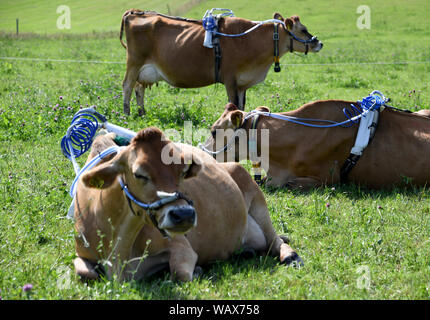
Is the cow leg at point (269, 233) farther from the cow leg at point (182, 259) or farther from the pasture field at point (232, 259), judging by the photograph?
the cow leg at point (182, 259)

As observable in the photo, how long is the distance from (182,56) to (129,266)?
24.0 ft

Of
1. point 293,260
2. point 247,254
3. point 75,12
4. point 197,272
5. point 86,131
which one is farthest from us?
point 75,12

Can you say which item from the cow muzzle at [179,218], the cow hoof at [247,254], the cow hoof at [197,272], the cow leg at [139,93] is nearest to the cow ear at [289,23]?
the cow leg at [139,93]

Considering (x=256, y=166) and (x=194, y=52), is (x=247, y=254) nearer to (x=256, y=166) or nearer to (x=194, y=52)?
(x=256, y=166)

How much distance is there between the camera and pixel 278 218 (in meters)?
5.88

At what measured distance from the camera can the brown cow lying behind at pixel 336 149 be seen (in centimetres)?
704

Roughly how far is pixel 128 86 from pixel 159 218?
7.70 metres

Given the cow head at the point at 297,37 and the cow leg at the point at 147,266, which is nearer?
the cow leg at the point at 147,266

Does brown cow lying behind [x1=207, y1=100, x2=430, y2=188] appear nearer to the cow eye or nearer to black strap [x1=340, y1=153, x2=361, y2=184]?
black strap [x1=340, y1=153, x2=361, y2=184]

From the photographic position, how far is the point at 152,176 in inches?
149

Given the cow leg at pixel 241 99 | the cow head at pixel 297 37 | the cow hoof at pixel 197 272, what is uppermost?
the cow head at pixel 297 37

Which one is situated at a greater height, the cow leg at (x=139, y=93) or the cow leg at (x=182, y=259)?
the cow leg at (x=139, y=93)

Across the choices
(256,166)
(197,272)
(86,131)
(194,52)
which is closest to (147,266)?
(197,272)

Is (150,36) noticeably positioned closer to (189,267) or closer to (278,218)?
(278,218)
